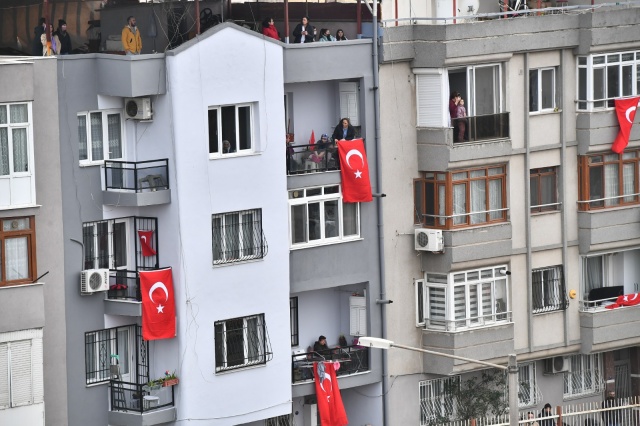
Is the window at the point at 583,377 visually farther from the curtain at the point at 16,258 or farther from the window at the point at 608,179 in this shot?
the curtain at the point at 16,258

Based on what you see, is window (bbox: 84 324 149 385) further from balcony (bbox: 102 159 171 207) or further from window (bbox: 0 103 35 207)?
window (bbox: 0 103 35 207)

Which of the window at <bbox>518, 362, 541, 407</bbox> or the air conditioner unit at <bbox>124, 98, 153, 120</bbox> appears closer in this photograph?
the air conditioner unit at <bbox>124, 98, 153, 120</bbox>

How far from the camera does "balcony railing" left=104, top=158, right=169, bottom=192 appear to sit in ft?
219

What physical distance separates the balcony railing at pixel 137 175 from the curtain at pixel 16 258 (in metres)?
3.28

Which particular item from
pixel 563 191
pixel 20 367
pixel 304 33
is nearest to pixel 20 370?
pixel 20 367

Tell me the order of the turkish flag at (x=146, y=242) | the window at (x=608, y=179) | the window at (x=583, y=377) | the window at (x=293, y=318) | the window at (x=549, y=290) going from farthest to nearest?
1. the window at (x=583, y=377)
2. the window at (x=608, y=179)
3. the window at (x=549, y=290)
4. the window at (x=293, y=318)
5. the turkish flag at (x=146, y=242)

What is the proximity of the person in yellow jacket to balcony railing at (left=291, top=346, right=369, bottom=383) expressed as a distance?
10585 mm

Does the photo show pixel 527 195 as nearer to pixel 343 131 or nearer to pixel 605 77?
pixel 605 77

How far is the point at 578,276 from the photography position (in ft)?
254

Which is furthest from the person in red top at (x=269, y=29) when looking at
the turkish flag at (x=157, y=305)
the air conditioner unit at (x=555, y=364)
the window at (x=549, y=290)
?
the air conditioner unit at (x=555, y=364)

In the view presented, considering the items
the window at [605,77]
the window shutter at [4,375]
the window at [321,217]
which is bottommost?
the window shutter at [4,375]

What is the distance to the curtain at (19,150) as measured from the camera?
6431 centimetres

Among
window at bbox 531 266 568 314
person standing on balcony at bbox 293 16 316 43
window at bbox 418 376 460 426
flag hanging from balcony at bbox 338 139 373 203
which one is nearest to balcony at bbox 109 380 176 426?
flag hanging from balcony at bbox 338 139 373 203

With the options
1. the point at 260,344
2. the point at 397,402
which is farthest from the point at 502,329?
the point at 260,344
